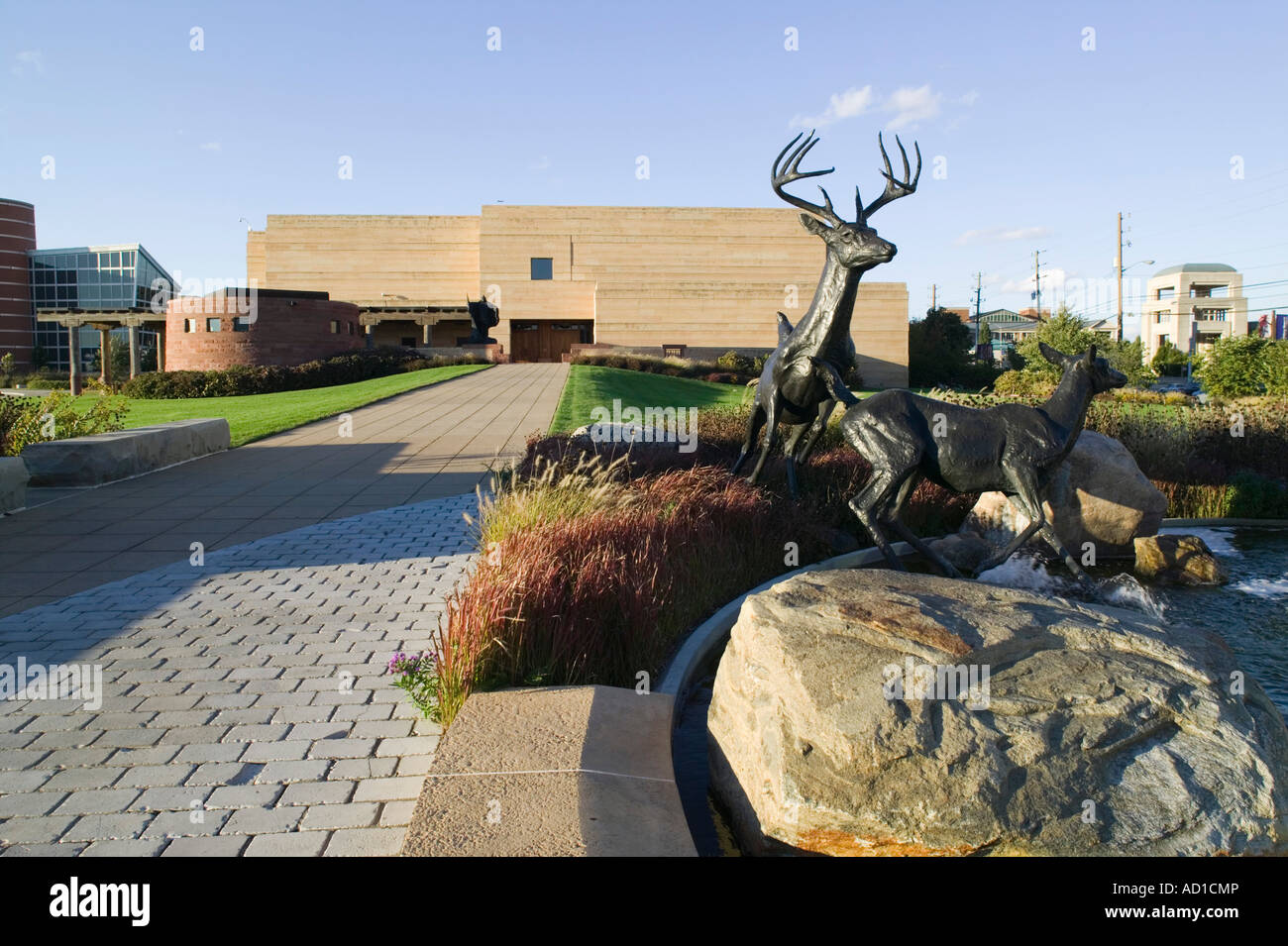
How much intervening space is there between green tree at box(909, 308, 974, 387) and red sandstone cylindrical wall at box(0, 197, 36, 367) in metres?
62.9

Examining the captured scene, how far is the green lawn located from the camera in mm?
19594

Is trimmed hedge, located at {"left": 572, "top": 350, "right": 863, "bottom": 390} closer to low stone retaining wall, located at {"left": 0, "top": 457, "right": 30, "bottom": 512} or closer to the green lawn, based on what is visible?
the green lawn

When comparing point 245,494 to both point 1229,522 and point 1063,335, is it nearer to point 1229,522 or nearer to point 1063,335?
point 1229,522

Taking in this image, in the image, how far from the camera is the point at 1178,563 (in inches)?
328

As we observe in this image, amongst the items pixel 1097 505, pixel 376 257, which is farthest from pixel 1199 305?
pixel 1097 505

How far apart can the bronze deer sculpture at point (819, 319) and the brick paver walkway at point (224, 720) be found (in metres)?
3.56

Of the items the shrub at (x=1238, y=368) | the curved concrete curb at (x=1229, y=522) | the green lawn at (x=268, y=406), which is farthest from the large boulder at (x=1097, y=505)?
the shrub at (x=1238, y=368)

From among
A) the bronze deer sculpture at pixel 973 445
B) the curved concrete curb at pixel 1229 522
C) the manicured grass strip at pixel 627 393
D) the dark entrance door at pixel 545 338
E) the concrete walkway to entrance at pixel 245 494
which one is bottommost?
the curved concrete curb at pixel 1229 522

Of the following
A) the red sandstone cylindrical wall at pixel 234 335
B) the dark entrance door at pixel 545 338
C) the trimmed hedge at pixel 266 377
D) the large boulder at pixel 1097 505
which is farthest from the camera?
the dark entrance door at pixel 545 338

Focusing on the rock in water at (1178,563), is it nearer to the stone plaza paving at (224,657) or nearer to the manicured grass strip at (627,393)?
the stone plaza paving at (224,657)

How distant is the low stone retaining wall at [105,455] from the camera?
38.2 ft

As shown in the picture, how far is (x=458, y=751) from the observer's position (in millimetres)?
3838

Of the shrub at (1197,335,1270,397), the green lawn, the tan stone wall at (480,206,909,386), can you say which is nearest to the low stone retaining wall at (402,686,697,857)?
the green lawn
